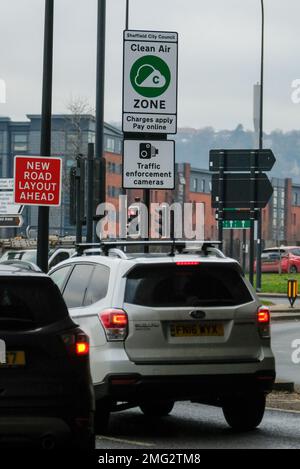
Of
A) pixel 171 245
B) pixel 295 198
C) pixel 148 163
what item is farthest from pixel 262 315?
pixel 295 198

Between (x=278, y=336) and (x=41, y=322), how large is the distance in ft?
69.2

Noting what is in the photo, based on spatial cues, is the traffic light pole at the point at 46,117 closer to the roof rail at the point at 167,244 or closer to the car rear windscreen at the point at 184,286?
the roof rail at the point at 167,244

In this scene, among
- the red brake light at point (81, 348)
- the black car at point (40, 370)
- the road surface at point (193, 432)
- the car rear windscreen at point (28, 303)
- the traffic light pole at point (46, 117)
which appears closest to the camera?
the black car at point (40, 370)

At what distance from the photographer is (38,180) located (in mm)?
20125

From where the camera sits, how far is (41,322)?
9.16 metres

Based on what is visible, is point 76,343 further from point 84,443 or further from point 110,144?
point 110,144

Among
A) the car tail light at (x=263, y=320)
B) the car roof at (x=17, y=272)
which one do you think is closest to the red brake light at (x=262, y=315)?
the car tail light at (x=263, y=320)

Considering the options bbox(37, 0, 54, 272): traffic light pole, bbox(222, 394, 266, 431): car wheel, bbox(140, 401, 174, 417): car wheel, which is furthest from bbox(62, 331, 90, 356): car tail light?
bbox(37, 0, 54, 272): traffic light pole

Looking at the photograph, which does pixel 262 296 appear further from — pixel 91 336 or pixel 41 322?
pixel 41 322

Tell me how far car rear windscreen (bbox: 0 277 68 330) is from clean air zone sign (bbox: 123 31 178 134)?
904 cm

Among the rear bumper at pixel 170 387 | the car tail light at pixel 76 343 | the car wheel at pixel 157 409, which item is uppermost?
the car tail light at pixel 76 343

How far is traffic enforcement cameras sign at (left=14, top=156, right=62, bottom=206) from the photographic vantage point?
1995 cm

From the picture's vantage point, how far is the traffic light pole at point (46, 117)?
2069 centimetres

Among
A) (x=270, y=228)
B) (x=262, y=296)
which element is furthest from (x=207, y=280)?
(x=270, y=228)
